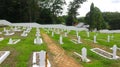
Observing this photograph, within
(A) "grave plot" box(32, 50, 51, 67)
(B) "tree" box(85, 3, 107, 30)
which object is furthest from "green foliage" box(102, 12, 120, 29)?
(A) "grave plot" box(32, 50, 51, 67)

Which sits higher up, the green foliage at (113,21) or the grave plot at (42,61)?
the grave plot at (42,61)

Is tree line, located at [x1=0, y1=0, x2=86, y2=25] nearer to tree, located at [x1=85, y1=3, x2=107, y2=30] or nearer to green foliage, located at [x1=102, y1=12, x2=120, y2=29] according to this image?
tree, located at [x1=85, y1=3, x2=107, y2=30]

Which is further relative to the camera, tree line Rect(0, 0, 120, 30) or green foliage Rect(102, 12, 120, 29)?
green foliage Rect(102, 12, 120, 29)

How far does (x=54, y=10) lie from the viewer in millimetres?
85688

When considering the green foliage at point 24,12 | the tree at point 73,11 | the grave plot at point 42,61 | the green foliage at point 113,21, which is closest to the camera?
the grave plot at point 42,61

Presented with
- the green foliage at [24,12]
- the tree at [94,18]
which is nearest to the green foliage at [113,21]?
the tree at [94,18]

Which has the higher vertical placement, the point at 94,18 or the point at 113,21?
the point at 94,18

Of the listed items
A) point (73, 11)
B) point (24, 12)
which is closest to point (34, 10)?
point (24, 12)

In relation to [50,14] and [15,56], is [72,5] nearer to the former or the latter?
[50,14]

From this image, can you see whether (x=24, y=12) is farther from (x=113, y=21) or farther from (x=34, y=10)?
(x=113, y=21)

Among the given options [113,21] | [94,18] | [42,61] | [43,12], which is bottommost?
[113,21]

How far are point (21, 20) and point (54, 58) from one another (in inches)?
2264

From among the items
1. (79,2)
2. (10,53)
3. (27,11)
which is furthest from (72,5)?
(10,53)

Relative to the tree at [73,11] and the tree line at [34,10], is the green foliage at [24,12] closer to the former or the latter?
the tree line at [34,10]
